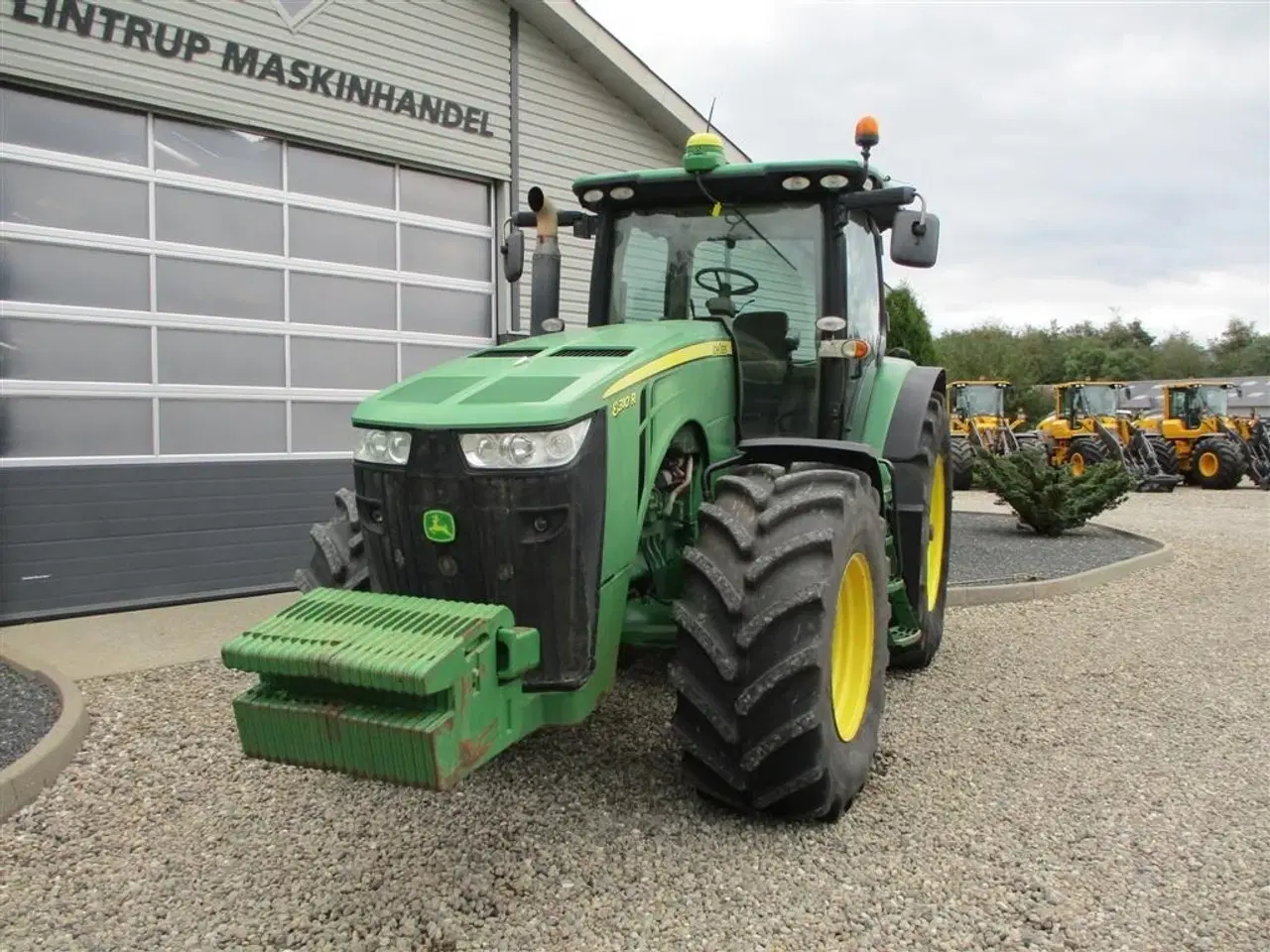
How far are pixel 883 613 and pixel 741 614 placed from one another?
0.91 metres

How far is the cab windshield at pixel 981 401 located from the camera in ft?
76.7

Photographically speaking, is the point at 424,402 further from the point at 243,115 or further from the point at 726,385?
the point at 243,115

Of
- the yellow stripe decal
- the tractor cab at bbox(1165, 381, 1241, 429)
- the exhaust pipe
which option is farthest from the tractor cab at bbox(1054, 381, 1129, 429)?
the yellow stripe decal

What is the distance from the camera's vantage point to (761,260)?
14.9 ft

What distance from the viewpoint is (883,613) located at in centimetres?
388

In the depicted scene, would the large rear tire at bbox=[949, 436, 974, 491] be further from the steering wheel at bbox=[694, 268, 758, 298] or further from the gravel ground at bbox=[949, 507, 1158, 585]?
the steering wheel at bbox=[694, 268, 758, 298]

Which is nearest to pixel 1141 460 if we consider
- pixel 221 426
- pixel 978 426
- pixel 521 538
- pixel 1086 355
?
pixel 978 426

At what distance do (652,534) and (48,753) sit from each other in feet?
8.12

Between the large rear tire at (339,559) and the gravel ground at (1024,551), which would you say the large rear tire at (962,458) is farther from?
the large rear tire at (339,559)

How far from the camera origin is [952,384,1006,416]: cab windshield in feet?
76.7

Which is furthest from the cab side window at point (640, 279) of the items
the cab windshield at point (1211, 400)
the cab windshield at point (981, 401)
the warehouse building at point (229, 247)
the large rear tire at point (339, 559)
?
the cab windshield at point (981, 401)

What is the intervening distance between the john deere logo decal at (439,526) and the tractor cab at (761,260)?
1458mm

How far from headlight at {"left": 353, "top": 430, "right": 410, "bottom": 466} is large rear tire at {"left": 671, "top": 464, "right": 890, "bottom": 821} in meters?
0.95

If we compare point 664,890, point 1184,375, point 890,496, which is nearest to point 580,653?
point 664,890
